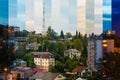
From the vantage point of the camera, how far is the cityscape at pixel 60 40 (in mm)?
2592

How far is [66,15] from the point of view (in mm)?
2650

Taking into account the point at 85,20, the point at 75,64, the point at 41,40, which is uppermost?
the point at 85,20

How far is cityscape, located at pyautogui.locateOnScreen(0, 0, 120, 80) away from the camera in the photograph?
2.59 m

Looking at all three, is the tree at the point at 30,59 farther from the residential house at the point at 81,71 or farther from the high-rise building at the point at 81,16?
the high-rise building at the point at 81,16

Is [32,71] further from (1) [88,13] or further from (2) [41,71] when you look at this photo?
(1) [88,13]

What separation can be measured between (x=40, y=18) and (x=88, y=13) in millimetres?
537

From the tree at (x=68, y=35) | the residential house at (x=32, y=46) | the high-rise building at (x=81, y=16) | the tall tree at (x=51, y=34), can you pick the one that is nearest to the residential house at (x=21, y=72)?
the residential house at (x=32, y=46)

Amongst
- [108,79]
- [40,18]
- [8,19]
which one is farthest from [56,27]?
[108,79]

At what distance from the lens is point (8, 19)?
270 centimetres

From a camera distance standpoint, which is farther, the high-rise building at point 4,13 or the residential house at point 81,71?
the high-rise building at point 4,13

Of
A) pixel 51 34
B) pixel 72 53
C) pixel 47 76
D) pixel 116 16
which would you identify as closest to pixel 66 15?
pixel 51 34

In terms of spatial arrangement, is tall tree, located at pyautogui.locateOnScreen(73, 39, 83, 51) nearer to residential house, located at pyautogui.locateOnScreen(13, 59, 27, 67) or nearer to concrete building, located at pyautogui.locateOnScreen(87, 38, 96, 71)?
concrete building, located at pyautogui.locateOnScreen(87, 38, 96, 71)

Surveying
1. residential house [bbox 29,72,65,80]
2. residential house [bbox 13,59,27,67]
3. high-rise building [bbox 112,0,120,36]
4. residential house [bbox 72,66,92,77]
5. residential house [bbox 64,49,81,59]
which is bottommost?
residential house [bbox 29,72,65,80]

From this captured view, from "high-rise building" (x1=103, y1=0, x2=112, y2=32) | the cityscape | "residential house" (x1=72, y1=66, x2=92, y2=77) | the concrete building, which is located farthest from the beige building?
"high-rise building" (x1=103, y1=0, x2=112, y2=32)
